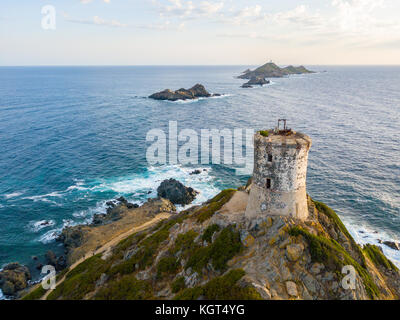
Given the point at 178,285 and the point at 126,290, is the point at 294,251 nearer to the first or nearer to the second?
the point at 178,285

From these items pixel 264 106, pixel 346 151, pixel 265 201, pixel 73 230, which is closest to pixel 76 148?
pixel 73 230

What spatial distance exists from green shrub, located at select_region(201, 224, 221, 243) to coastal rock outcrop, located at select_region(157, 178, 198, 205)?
90.8 feet

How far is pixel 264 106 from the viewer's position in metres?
136

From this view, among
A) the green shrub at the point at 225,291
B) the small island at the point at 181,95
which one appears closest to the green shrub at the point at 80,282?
the green shrub at the point at 225,291

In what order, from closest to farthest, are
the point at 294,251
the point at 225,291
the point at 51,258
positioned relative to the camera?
the point at 225,291, the point at 294,251, the point at 51,258

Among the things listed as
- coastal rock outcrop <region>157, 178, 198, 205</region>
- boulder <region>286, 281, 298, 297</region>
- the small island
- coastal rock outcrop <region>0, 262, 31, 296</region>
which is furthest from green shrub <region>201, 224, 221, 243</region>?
the small island

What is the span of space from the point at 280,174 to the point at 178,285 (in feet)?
47.3

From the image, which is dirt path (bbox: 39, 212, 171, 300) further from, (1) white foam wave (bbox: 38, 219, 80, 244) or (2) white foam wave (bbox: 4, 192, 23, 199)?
(2) white foam wave (bbox: 4, 192, 23, 199)

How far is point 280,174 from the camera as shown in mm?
25156

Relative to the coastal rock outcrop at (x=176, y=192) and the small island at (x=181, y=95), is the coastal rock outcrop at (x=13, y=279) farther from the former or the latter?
the small island at (x=181, y=95)

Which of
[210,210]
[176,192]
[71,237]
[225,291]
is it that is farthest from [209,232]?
[176,192]

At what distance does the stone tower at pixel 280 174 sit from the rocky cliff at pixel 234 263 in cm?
129

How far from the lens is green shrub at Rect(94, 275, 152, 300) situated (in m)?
26.2
